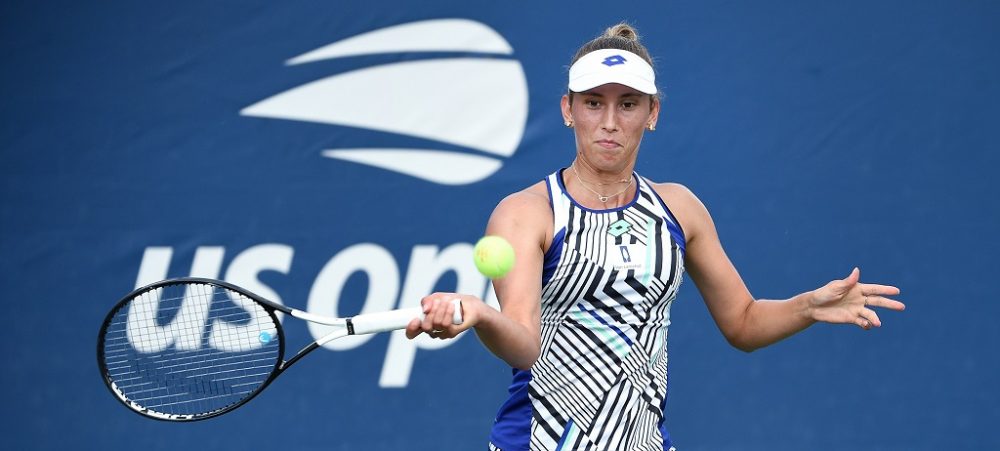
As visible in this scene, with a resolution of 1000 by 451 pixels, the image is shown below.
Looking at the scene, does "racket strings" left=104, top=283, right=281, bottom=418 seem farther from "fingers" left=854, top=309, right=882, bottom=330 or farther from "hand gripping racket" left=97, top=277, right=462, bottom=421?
"fingers" left=854, top=309, right=882, bottom=330

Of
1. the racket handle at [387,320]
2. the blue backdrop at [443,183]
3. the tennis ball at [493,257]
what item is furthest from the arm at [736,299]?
the blue backdrop at [443,183]

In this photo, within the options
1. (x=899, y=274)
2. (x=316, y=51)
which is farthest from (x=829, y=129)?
(x=316, y=51)

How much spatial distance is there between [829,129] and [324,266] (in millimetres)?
2063

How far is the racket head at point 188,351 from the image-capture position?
373 centimetres

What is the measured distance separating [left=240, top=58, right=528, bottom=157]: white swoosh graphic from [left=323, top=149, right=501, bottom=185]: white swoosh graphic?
0.06 meters

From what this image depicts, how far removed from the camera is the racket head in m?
Answer: 3.73

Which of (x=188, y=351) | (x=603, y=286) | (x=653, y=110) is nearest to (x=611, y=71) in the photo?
(x=653, y=110)

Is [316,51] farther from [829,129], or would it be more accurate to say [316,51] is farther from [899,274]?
[899,274]

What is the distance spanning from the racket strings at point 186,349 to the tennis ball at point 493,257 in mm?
1440

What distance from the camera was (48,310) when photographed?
4.46 m

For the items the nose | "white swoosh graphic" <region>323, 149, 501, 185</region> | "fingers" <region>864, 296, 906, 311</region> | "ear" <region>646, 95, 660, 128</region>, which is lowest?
"fingers" <region>864, 296, 906, 311</region>

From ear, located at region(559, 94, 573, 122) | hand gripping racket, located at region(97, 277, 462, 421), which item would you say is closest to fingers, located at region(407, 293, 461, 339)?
ear, located at region(559, 94, 573, 122)

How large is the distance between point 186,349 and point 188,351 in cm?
4

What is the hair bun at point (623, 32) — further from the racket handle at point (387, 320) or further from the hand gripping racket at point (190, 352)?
the hand gripping racket at point (190, 352)
